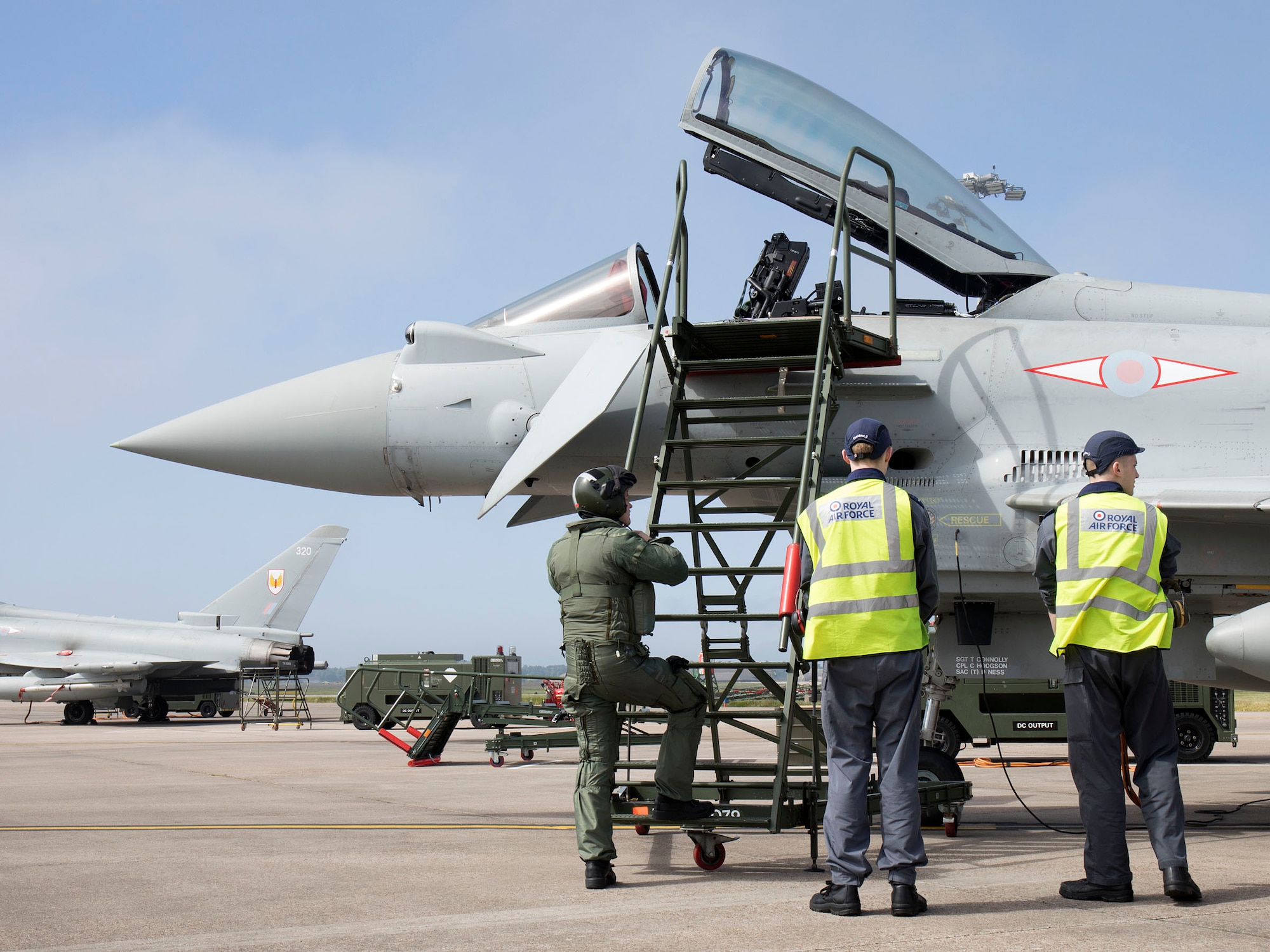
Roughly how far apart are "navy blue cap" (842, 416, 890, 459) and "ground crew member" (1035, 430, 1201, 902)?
2.61 feet

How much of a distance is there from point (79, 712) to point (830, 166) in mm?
28233

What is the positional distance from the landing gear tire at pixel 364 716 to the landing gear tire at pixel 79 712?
11.6 meters

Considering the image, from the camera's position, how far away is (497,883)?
446 cm

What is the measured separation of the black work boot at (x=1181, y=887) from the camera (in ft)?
12.5

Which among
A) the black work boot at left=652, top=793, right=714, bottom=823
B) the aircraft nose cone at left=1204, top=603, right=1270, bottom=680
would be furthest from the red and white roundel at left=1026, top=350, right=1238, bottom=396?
the black work boot at left=652, top=793, right=714, bottom=823

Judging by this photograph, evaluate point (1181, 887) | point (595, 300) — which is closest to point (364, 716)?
point (595, 300)

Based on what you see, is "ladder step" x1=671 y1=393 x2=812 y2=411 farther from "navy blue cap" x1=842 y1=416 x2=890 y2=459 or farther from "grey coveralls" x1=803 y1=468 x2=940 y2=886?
"grey coveralls" x1=803 y1=468 x2=940 y2=886

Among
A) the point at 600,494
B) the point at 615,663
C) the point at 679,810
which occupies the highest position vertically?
the point at 600,494

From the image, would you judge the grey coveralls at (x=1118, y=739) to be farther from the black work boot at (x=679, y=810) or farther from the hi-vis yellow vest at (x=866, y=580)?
the black work boot at (x=679, y=810)

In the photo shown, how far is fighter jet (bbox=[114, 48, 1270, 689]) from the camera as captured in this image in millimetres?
6531

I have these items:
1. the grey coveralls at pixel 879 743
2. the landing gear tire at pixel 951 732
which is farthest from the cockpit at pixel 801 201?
the landing gear tire at pixel 951 732

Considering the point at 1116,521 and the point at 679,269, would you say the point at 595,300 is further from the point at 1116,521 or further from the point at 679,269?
the point at 1116,521

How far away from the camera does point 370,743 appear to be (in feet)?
62.2

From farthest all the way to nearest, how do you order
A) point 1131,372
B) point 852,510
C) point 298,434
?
1. point 298,434
2. point 1131,372
3. point 852,510
